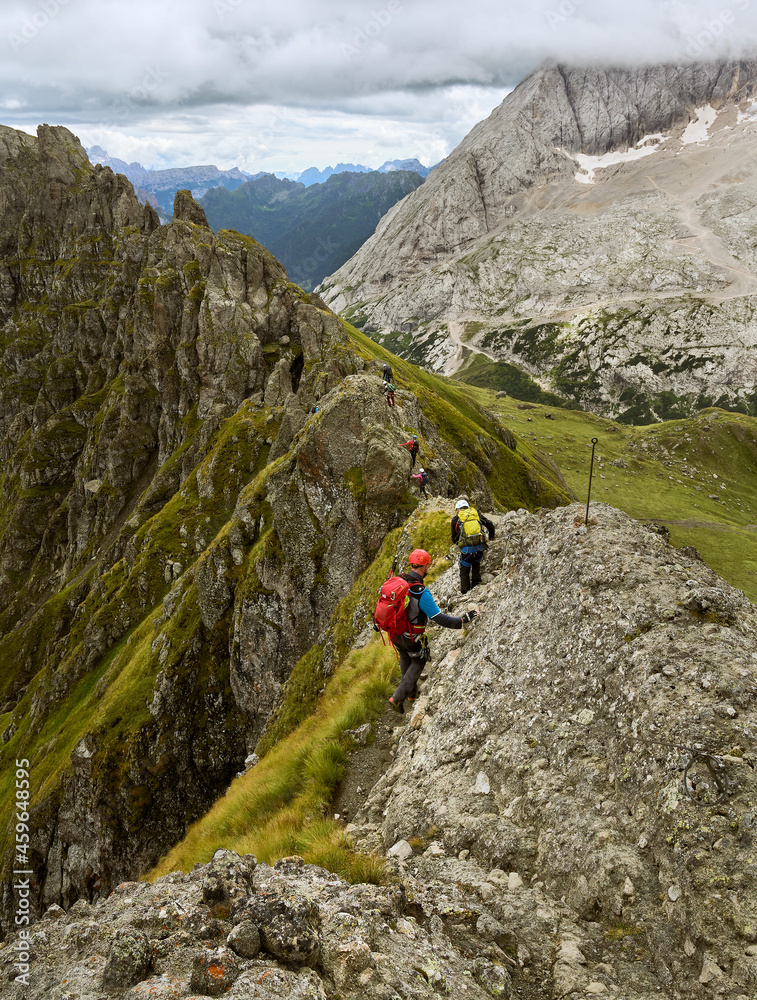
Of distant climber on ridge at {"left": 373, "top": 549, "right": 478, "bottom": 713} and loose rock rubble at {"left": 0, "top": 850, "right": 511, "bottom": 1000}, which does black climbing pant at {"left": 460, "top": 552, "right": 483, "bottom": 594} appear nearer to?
distant climber on ridge at {"left": 373, "top": 549, "right": 478, "bottom": 713}

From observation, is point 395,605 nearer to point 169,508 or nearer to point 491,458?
point 169,508

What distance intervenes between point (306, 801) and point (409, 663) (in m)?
4.53

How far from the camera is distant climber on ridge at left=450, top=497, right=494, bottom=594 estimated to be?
60.0 feet

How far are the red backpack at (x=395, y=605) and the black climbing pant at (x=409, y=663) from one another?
683mm

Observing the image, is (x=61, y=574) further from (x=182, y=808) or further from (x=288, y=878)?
(x=288, y=878)

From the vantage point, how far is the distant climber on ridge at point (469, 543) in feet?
60.0

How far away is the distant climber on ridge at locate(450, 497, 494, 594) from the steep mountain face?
438 inches

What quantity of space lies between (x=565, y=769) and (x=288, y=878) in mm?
5515

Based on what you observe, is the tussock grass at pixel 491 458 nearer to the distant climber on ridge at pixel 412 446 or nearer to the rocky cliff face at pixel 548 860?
the distant climber on ridge at pixel 412 446

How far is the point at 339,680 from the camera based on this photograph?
20.5 meters

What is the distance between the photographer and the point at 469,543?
18.3m
